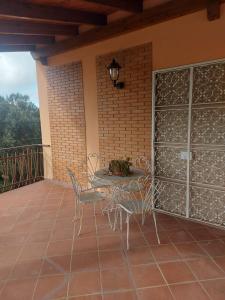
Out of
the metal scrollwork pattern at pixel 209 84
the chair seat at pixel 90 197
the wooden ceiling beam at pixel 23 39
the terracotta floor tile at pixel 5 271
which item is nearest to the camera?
the terracotta floor tile at pixel 5 271

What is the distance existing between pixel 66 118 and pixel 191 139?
259cm

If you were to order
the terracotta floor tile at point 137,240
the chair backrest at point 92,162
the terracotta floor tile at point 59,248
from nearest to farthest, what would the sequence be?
the terracotta floor tile at point 59,248 < the terracotta floor tile at point 137,240 < the chair backrest at point 92,162

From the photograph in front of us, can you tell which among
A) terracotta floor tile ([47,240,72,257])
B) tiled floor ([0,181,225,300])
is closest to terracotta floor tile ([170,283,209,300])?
tiled floor ([0,181,225,300])

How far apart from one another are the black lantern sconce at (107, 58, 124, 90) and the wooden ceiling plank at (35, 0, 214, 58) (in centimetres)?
48

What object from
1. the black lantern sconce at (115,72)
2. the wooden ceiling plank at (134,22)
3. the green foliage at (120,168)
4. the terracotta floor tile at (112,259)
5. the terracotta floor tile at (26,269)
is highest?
the wooden ceiling plank at (134,22)

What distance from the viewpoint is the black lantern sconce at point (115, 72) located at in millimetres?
3557

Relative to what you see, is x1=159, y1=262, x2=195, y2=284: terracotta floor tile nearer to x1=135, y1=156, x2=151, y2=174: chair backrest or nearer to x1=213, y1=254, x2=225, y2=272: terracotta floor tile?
x1=213, y1=254, x2=225, y2=272: terracotta floor tile

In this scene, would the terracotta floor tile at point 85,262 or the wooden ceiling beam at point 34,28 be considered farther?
the wooden ceiling beam at point 34,28

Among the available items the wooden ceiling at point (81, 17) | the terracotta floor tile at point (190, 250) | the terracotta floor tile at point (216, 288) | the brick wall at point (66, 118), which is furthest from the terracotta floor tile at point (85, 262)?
the wooden ceiling at point (81, 17)

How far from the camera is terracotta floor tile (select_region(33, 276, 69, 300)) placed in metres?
2.01

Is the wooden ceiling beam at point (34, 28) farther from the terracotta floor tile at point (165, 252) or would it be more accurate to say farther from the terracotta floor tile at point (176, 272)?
the terracotta floor tile at point (176, 272)

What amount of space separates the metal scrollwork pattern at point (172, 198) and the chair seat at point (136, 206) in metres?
0.73

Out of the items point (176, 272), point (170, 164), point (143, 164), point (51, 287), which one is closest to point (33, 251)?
point (51, 287)

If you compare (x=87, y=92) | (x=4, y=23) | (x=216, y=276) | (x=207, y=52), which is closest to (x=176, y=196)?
(x=216, y=276)
